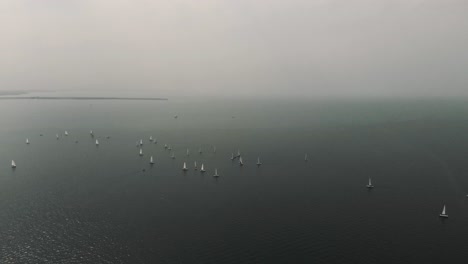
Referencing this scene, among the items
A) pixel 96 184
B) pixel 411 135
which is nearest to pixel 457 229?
pixel 96 184

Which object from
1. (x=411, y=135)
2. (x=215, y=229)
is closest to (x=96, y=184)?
(x=215, y=229)

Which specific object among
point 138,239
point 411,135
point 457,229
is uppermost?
point 411,135

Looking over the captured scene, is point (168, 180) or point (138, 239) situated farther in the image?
point (168, 180)

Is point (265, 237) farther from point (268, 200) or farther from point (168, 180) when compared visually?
point (168, 180)

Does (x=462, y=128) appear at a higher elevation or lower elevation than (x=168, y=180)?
higher

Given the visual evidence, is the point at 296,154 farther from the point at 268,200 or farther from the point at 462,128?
the point at 462,128

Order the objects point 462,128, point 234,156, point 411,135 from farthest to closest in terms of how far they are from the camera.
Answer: point 462,128
point 411,135
point 234,156

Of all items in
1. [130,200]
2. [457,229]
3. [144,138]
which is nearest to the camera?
[457,229]
